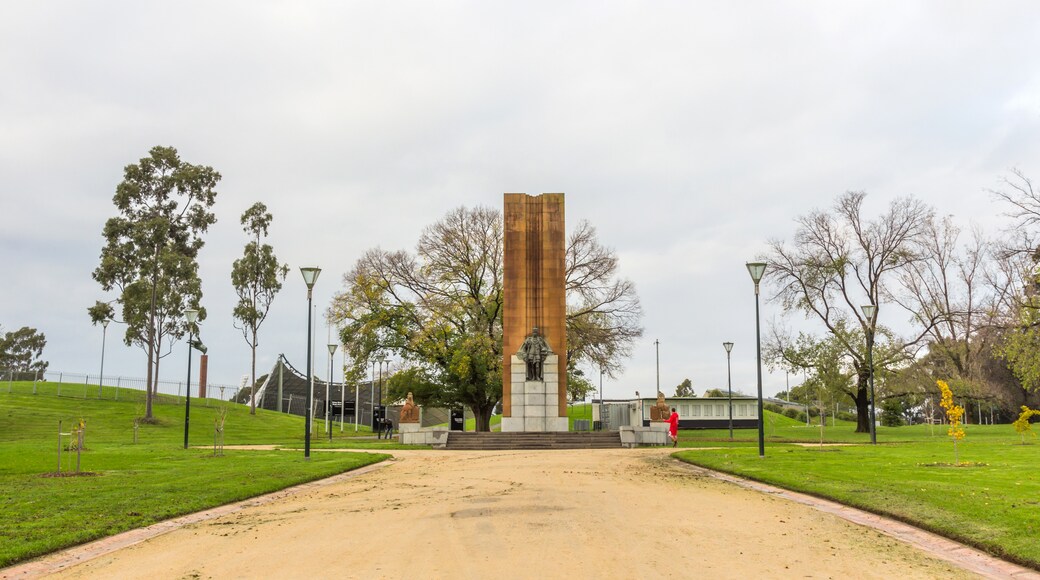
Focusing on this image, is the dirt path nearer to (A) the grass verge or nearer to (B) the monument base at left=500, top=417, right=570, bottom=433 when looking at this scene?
(A) the grass verge

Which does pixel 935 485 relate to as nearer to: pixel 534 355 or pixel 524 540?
pixel 524 540

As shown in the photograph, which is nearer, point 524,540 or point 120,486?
point 524,540

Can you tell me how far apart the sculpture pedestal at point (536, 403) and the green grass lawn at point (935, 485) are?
38.2 feet

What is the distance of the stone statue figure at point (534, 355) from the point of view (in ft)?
114

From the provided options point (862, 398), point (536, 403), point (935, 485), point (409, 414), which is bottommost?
point (935, 485)

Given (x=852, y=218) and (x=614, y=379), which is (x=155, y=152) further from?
(x=852, y=218)

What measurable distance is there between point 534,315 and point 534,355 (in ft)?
7.05

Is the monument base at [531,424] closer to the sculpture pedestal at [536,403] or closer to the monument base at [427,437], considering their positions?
the sculpture pedestal at [536,403]

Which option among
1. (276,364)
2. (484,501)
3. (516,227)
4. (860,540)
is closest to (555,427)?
(516,227)

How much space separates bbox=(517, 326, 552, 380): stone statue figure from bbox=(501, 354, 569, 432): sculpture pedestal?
0.18 meters

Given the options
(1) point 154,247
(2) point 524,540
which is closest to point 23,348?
(1) point 154,247

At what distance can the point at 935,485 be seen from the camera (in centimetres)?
1355

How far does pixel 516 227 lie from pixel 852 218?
1918cm

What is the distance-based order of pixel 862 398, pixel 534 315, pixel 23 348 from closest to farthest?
pixel 534 315, pixel 862 398, pixel 23 348
